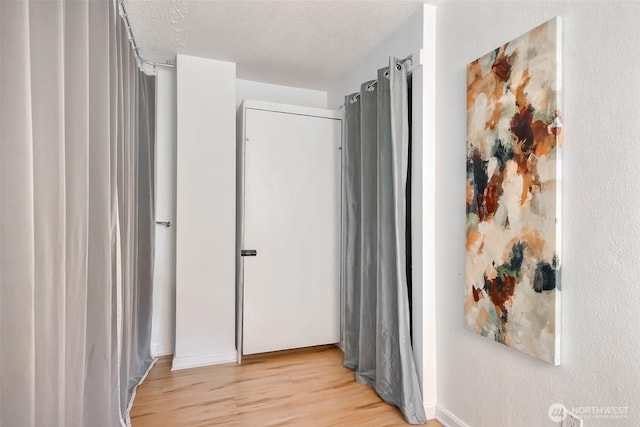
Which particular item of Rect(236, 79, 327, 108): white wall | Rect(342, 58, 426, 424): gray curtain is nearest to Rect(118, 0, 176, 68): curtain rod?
Rect(236, 79, 327, 108): white wall

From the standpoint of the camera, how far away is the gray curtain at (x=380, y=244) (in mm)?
2145

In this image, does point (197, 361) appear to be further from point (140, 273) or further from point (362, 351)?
point (362, 351)

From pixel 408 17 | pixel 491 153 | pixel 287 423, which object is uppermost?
pixel 408 17

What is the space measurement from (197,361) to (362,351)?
4.34 feet

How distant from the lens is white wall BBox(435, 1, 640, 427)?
118 centimetres

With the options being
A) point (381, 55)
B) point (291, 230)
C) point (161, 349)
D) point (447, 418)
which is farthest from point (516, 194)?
point (161, 349)

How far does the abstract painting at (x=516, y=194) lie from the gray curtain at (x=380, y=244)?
1.47ft

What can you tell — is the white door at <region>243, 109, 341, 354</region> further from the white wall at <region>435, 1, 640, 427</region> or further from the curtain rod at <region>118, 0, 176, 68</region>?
the white wall at <region>435, 1, 640, 427</region>

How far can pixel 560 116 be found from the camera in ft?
4.55

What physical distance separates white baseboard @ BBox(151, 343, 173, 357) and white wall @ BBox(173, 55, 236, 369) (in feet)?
1.20

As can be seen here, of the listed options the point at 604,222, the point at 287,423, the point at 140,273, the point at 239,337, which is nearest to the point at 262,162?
the point at 140,273

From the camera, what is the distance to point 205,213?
9.27ft

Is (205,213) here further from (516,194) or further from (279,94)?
(516,194)

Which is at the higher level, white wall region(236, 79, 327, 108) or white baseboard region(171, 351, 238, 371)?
white wall region(236, 79, 327, 108)
